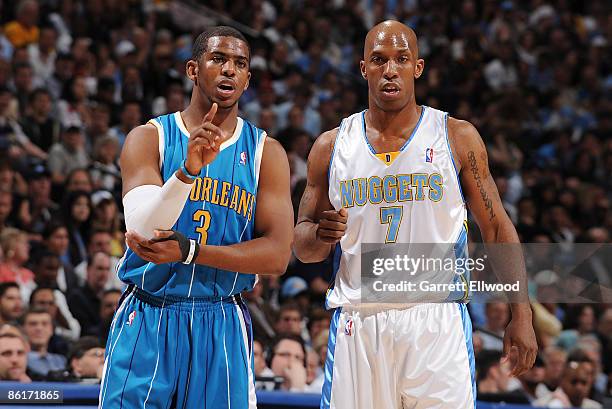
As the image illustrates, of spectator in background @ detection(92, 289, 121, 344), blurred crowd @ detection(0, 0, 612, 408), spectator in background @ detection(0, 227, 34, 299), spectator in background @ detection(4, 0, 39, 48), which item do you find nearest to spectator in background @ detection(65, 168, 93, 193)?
blurred crowd @ detection(0, 0, 612, 408)

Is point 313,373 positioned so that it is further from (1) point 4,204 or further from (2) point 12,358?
(1) point 4,204

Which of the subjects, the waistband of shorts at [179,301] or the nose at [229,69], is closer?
the waistband of shorts at [179,301]

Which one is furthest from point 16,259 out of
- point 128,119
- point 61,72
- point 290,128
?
point 290,128

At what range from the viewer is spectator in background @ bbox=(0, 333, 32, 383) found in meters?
5.85

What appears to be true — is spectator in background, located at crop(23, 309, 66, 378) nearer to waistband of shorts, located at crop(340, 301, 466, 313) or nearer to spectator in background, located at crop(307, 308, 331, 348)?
spectator in background, located at crop(307, 308, 331, 348)

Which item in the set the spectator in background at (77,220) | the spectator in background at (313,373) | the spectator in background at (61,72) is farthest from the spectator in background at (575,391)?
the spectator in background at (61,72)

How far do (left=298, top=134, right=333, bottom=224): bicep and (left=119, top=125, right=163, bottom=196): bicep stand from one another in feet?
2.84

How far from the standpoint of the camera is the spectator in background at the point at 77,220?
318 inches

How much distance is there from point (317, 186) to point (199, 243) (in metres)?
0.91

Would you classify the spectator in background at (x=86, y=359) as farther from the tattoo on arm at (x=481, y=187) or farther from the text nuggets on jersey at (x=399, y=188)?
the tattoo on arm at (x=481, y=187)

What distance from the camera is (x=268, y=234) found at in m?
3.96

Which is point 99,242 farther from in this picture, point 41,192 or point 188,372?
point 188,372

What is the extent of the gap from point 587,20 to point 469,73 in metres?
2.71

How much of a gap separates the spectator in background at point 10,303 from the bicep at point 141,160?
10.3ft
